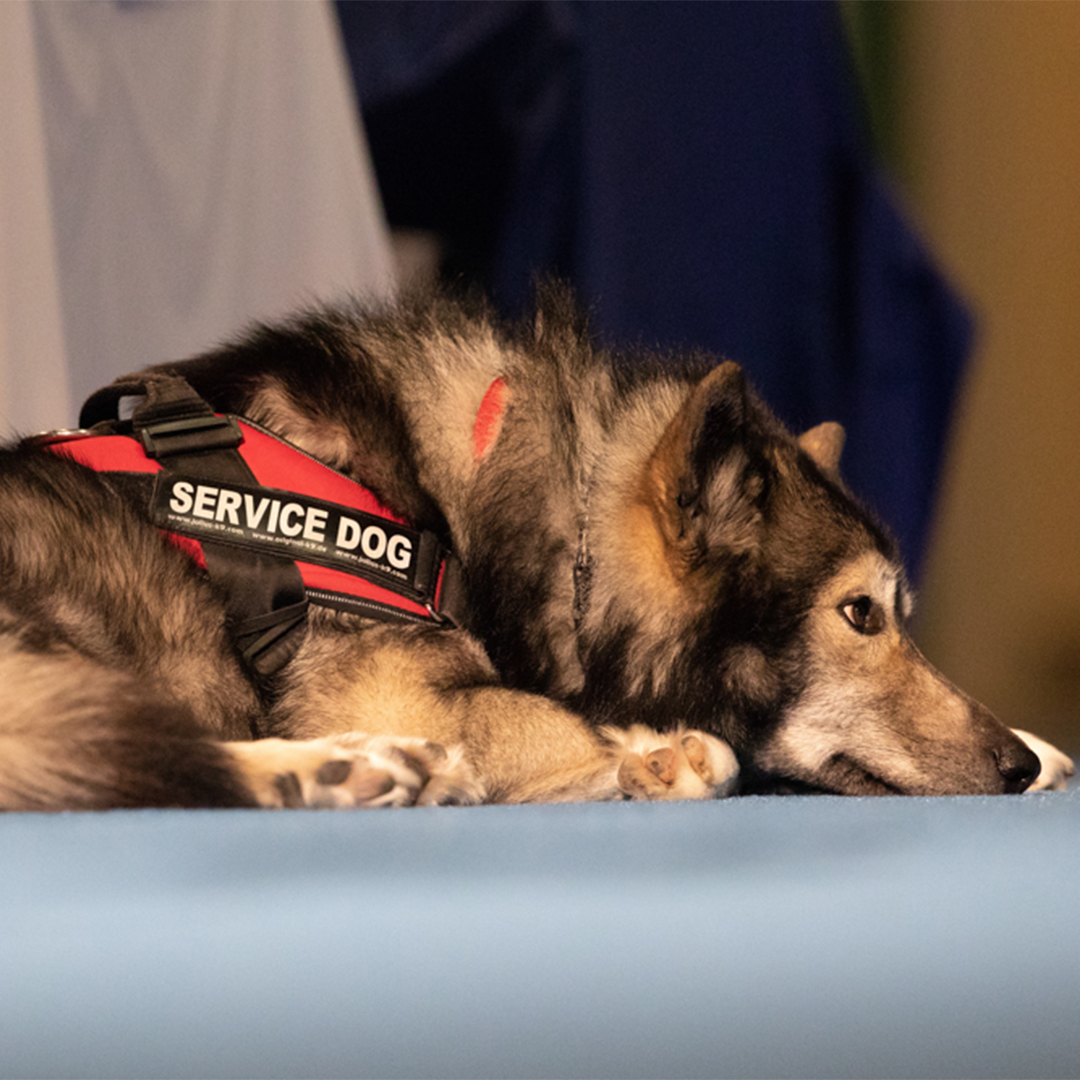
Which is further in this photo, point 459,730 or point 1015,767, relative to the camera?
point 1015,767

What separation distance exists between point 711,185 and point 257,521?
6.37ft

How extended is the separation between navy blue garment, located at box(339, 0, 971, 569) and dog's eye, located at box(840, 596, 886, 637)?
1354mm

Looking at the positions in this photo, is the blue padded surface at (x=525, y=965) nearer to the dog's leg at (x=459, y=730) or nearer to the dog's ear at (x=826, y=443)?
the dog's leg at (x=459, y=730)

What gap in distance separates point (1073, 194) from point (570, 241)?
5.13 ft

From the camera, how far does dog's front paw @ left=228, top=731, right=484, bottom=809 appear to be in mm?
1234

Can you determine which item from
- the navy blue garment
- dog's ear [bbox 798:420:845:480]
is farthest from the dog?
the navy blue garment

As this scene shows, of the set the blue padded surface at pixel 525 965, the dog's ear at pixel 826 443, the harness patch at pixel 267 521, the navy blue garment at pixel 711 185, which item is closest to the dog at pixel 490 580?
the harness patch at pixel 267 521

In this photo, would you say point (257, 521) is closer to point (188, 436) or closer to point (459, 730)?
point (188, 436)

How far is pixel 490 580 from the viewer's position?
166cm

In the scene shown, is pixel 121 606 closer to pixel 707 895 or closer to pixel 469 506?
pixel 469 506

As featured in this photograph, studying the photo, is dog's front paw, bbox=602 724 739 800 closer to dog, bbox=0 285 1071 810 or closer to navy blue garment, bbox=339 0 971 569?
dog, bbox=0 285 1071 810

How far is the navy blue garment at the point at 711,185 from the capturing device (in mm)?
2877

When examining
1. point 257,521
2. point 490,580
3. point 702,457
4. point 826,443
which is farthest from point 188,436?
point 826,443

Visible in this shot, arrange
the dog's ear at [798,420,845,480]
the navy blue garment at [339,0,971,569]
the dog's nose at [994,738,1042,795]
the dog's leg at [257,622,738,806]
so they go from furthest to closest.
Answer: the navy blue garment at [339,0,971,569], the dog's ear at [798,420,845,480], the dog's nose at [994,738,1042,795], the dog's leg at [257,622,738,806]
